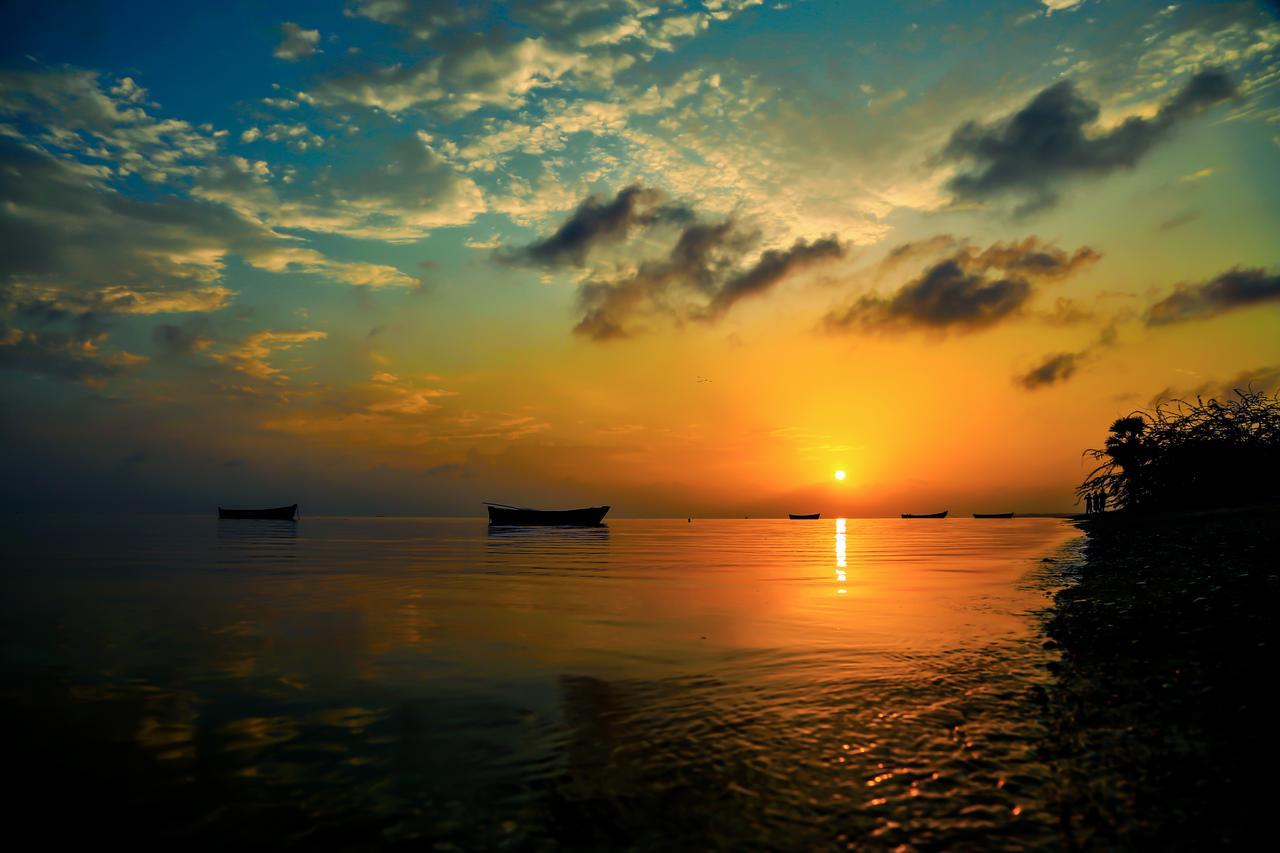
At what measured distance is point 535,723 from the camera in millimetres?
8219

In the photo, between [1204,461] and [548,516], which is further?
[548,516]

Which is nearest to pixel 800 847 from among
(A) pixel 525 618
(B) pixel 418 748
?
(B) pixel 418 748

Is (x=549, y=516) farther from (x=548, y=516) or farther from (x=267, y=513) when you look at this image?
(x=267, y=513)

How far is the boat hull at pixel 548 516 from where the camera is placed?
11125 cm

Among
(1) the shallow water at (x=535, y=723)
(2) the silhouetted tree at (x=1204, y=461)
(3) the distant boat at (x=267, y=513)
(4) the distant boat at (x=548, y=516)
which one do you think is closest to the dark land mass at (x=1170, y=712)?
(1) the shallow water at (x=535, y=723)

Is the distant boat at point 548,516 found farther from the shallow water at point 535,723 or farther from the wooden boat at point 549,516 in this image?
the shallow water at point 535,723

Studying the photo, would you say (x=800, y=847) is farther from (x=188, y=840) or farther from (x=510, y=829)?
(x=188, y=840)

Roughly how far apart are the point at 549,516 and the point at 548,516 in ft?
0.62

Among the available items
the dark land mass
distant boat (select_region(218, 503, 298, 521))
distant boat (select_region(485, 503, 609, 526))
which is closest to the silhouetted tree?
the dark land mass

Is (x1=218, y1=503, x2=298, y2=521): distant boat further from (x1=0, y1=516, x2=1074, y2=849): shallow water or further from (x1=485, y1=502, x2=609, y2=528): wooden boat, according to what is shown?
(x1=0, y1=516, x2=1074, y2=849): shallow water

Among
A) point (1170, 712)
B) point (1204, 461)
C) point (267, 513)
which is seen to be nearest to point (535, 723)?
point (1170, 712)

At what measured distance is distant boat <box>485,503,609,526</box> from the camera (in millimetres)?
111250

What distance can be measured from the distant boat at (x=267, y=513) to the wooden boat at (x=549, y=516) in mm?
56085

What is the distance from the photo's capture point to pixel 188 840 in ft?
17.4
